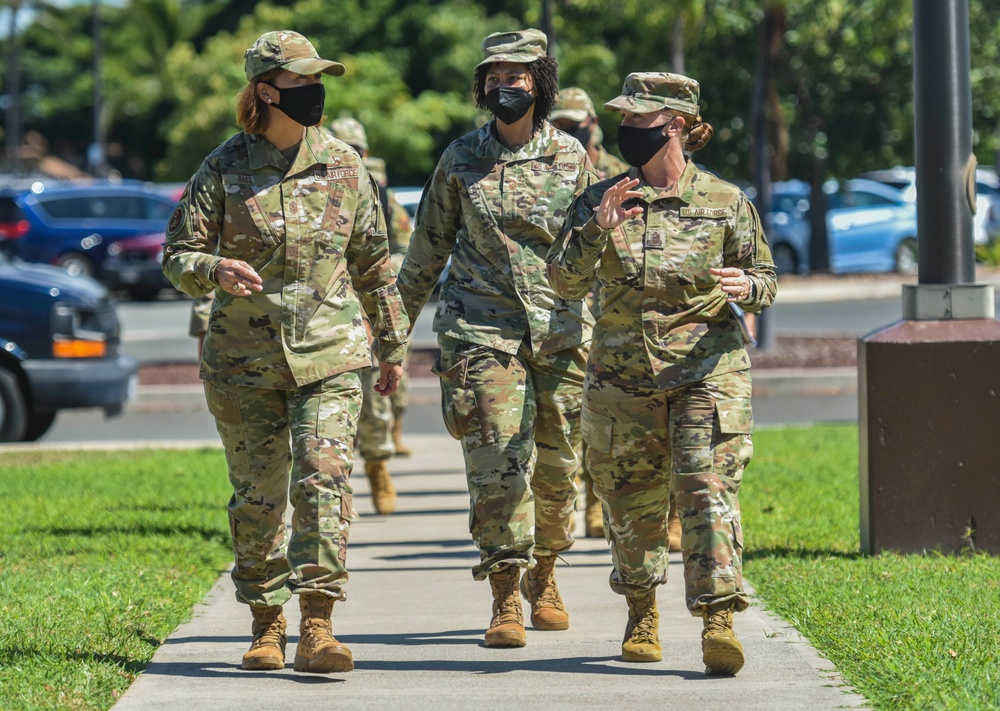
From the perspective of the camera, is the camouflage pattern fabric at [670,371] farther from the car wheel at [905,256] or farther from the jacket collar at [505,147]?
the car wheel at [905,256]

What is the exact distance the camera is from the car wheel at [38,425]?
12.8 meters

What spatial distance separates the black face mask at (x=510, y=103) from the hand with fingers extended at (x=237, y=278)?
1.34 meters

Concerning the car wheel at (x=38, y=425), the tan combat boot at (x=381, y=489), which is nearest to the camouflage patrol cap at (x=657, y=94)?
the tan combat boot at (x=381, y=489)

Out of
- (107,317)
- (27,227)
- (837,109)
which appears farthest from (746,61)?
(107,317)

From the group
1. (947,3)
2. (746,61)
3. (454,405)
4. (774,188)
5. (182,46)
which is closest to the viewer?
(454,405)

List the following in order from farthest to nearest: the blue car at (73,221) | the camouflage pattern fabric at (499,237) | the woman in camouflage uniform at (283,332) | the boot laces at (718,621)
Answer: the blue car at (73,221), the camouflage pattern fabric at (499,237), the woman in camouflage uniform at (283,332), the boot laces at (718,621)

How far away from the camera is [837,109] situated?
87.0ft

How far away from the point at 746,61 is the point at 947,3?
1929cm

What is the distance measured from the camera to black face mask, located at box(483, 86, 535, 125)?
6.03m

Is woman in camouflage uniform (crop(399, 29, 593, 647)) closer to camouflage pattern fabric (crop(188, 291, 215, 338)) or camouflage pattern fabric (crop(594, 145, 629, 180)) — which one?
camouflage pattern fabric (crop(594, 145, 629, 180))

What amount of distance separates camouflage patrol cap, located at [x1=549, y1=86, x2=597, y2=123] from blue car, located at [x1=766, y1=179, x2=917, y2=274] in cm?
1924

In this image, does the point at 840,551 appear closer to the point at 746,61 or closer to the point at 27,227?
the point at 746,61

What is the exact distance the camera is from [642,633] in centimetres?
558

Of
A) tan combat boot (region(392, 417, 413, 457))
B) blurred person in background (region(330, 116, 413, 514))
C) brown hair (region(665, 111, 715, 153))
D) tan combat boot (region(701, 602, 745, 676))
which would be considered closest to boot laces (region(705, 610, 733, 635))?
tan combat boot (region(701, 602, 745, 676))
